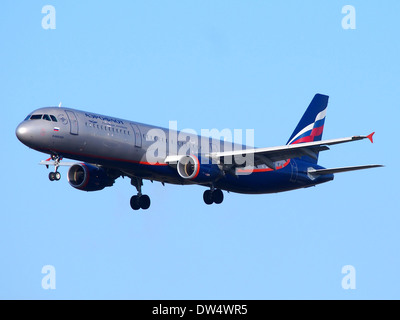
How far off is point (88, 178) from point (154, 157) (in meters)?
6.08

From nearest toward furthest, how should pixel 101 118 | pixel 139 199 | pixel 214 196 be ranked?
pixel 101 118, pixel 214 196, pixel 139 199

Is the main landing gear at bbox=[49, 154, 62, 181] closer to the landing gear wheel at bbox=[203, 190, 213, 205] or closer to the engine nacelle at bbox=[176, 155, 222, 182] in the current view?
the engine nacelle at bbox=[176, 155, 222, 182]

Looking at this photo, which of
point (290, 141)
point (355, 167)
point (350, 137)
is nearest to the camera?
point (350, 137)

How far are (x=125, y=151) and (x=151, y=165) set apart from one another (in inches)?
81.5

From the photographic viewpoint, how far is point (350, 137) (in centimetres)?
5203

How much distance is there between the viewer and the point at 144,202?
63.4m

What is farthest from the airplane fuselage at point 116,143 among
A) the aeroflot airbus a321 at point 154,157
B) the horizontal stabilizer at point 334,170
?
the horizontal stabilizer at point 334,170

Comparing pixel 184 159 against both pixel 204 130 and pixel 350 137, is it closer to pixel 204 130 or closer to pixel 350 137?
pixel 204 130

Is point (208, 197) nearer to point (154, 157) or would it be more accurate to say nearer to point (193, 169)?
point (193, 169)

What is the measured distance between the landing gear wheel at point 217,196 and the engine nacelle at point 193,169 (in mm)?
3058

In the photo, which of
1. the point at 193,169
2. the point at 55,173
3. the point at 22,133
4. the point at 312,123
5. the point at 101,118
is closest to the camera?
the point at 22,133

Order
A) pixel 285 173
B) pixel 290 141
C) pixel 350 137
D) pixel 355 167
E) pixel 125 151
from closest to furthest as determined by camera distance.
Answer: pixel 350 137 < pixel 125 151 < pixel 355 167 < pixel 285 173 < pixel 290 141

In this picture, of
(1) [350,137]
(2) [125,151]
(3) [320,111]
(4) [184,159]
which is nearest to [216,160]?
(4) [184,159]

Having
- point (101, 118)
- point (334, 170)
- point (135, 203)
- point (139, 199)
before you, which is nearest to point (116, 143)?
point (101, 118)
